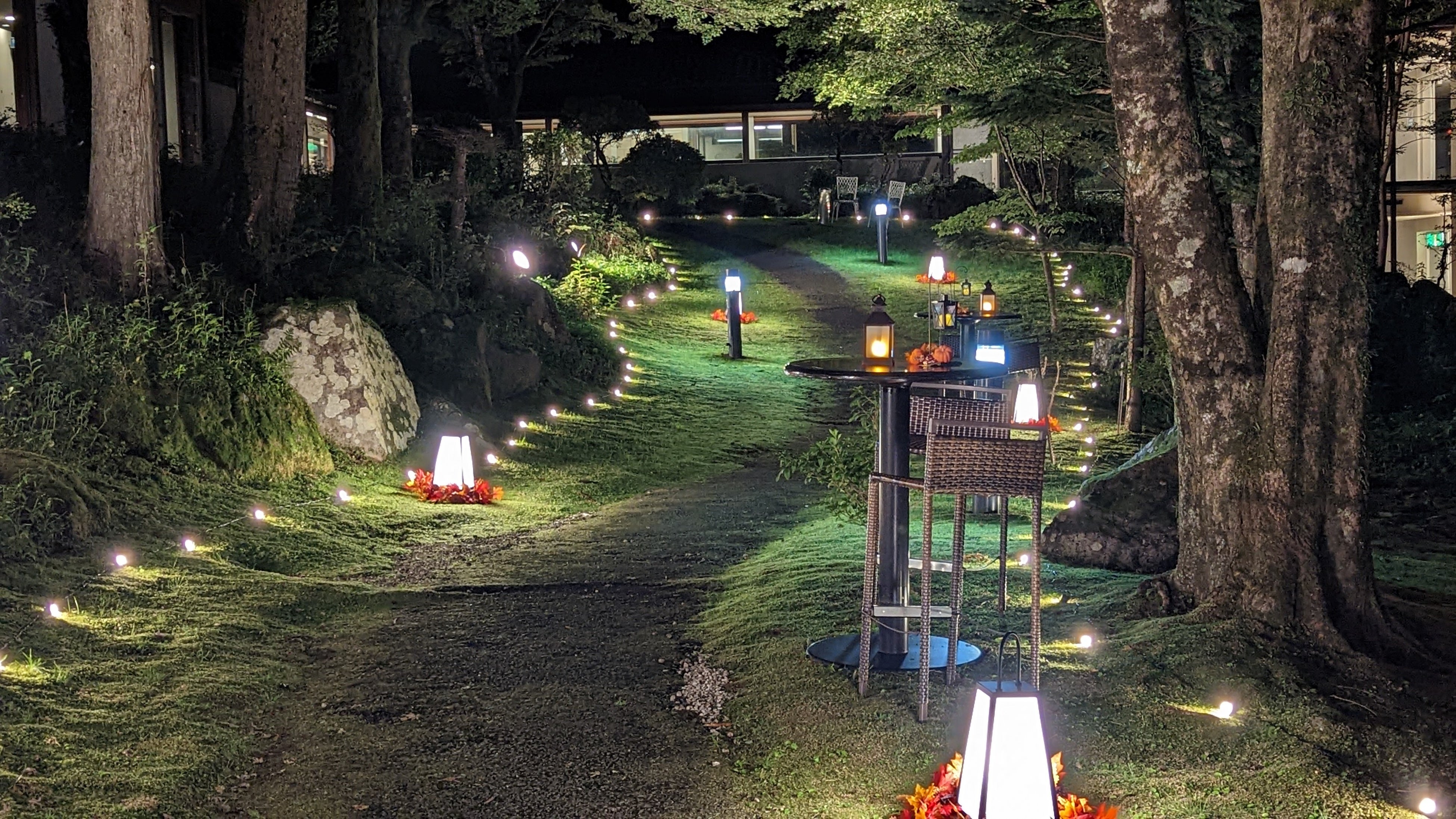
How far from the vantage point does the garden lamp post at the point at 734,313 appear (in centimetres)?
1758

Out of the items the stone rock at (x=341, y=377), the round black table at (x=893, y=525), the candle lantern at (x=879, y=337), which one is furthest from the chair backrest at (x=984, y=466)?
the stone rock at (x=341, y=377)

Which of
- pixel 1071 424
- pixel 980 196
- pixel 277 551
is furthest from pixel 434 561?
pixel 980 196

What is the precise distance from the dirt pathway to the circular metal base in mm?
672

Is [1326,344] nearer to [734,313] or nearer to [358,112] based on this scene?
[358,112]

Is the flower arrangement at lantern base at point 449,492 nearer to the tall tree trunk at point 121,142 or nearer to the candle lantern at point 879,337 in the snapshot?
the tall tree trunk at point 121,142

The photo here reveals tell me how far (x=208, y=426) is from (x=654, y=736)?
5.76 m

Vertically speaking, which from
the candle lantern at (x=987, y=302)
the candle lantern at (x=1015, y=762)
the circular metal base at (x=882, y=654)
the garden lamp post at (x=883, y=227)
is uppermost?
the garden lamp post at (x=883, y=227)

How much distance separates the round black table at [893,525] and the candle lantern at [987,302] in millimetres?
7326

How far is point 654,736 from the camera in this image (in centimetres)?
511

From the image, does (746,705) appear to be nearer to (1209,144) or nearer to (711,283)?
(1209,144)

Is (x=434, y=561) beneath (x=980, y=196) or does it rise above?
beneath

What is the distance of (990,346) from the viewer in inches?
385

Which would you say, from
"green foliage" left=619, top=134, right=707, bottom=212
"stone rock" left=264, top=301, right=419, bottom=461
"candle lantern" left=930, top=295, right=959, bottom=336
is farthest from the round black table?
"green foliage" left=619, top=134, right=707, bottom=212

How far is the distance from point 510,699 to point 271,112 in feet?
27.8
